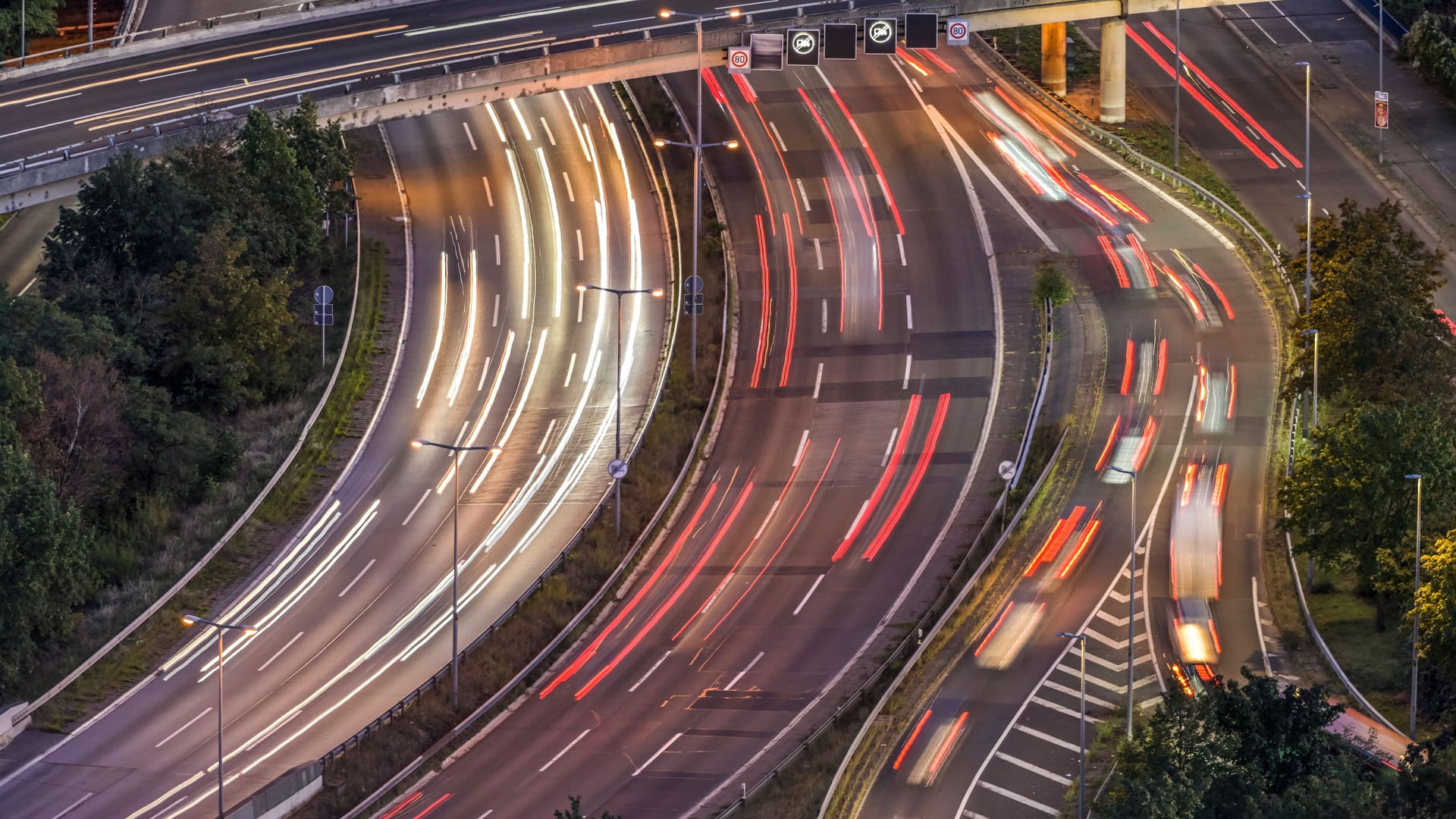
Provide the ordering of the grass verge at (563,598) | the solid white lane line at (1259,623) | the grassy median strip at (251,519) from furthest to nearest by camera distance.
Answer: the solid white lane line at (1259,623) → the grassy median strip at (251,519) → the grass verge at (563,598)

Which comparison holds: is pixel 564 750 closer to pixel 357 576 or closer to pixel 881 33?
pixel 357 576

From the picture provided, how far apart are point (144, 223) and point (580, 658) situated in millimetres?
31842

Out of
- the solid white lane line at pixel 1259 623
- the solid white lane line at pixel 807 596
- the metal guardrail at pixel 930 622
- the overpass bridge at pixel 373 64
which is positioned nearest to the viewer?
the metal guardrail at pixel 930 622

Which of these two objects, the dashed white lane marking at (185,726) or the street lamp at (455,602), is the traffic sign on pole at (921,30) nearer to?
the street lamp at (455,602)

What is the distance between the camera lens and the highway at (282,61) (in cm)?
9875

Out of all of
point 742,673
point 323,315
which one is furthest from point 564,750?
point 323,315

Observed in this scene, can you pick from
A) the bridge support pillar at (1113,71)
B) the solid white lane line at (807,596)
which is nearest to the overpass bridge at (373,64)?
the bridge support pillar at (1113,71)

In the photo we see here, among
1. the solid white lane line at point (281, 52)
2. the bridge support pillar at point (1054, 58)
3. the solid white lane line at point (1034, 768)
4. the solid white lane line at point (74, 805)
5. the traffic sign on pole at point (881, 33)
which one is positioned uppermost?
A: the bridge support pillar at point (1054, 58)

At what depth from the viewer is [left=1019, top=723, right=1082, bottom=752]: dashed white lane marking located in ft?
222

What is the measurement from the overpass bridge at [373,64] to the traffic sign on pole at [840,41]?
600 cm

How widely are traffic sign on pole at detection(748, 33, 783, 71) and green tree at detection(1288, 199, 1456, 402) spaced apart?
26859 mm

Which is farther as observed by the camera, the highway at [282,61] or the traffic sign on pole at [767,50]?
the highway at [282,61]

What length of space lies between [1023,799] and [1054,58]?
62.6 meters

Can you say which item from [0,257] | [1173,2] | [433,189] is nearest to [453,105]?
[433,189]
